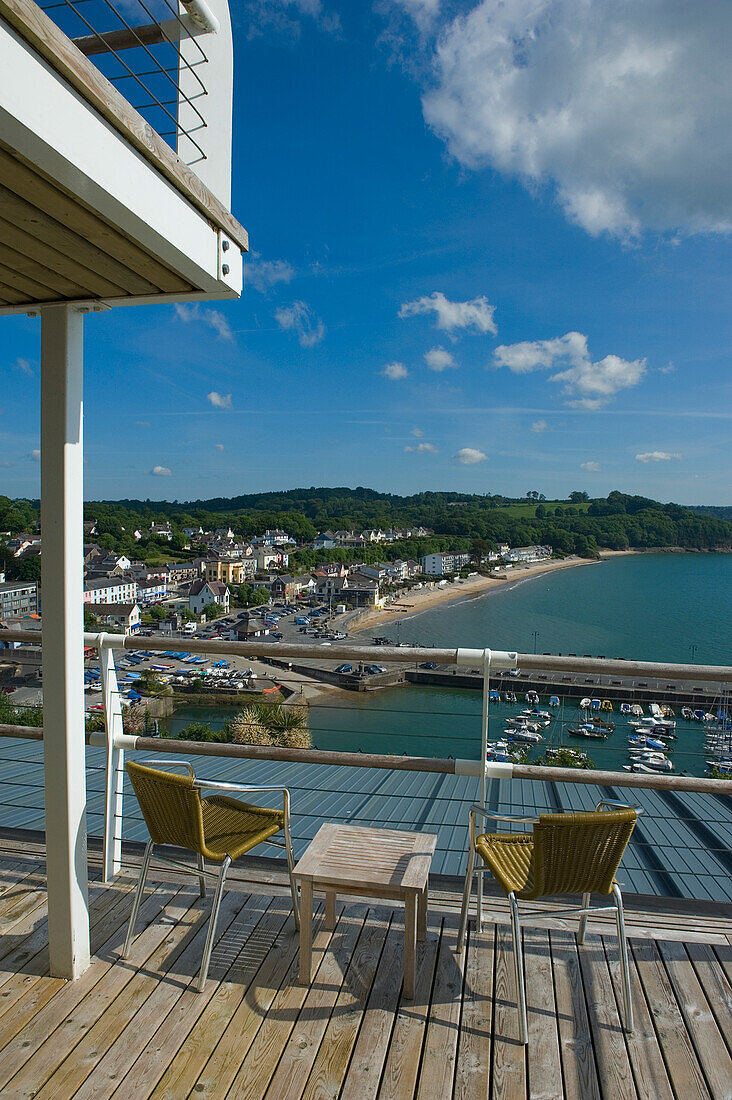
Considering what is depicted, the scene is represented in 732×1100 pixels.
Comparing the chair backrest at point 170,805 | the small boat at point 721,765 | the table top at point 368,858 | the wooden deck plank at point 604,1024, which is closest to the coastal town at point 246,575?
the small boat at point 721,765

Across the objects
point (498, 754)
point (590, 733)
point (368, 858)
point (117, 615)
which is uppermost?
point (368, 858)

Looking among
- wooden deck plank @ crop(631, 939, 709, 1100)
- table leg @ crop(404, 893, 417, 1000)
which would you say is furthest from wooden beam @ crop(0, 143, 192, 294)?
wooden deck plank @ crop(631, 939, 709, 1100)

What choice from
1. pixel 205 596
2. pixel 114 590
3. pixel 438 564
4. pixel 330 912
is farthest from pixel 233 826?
pixel 438 564

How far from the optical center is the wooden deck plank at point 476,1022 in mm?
1771

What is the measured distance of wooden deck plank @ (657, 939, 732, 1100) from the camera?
1.80 m

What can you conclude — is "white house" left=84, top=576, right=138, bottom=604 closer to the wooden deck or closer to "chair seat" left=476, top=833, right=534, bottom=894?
the wooden deck

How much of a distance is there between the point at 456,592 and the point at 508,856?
2518 inches

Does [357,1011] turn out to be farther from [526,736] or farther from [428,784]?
[526,736]

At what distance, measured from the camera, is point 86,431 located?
2.25 m

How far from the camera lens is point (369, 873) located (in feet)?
7.05

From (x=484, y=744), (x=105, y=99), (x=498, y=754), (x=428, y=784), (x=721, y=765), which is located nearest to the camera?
(x=105, y=99)

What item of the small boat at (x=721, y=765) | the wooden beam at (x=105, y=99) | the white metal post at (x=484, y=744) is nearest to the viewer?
the wooden beam at (x=105, y=99)

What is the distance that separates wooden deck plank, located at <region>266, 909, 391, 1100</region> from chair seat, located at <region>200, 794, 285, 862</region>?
18.8 inches

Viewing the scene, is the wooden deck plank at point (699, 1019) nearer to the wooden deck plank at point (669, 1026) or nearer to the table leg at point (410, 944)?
the wooden deck plank at point (669, 1026)
